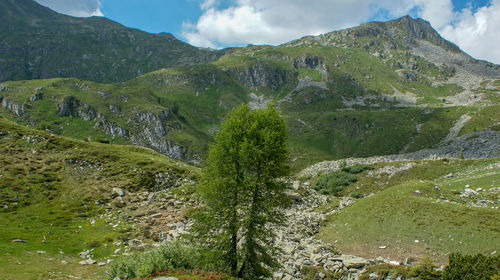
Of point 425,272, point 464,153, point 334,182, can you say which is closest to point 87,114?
point 334,182

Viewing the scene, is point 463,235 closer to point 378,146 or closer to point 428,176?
point 428,176

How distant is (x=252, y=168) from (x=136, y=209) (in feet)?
69.9

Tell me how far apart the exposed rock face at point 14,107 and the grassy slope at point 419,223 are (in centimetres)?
18609

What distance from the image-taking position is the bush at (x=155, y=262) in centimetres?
1327

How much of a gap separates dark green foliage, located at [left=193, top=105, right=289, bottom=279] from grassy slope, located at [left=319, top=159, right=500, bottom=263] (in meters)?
16.5

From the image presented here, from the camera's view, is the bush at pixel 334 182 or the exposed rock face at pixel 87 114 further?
the exposed rock face at pixel 87 114

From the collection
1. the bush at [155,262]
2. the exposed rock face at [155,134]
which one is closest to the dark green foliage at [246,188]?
the bush at [155,262]

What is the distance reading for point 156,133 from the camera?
165625 mm

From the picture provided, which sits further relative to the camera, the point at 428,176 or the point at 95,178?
the point at 428,176

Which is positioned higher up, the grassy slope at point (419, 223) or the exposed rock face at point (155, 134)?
the exposed rock face at point (155, 134)

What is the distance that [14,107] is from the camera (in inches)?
5822

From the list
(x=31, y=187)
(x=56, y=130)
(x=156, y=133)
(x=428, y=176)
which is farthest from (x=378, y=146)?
(x=56, y=130)

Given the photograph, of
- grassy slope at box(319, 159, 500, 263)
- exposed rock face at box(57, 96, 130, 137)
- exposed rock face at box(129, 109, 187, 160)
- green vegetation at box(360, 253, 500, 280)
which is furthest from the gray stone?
exposed rock face at box(57, 96, 130, 137)

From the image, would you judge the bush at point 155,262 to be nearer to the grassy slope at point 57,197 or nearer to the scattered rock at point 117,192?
the grassy slope at point 57,197
